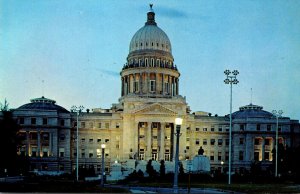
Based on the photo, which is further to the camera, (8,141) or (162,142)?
(162,142)

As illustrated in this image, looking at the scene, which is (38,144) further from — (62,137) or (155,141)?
(155,141)

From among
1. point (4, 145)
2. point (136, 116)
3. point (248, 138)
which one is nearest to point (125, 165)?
point (136, 116)

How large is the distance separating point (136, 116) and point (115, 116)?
731 centimetres

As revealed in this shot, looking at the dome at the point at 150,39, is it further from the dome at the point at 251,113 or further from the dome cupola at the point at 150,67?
the dome at the point at 251,113

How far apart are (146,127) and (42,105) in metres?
22.8

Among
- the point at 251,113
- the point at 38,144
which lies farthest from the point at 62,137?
the point at 251,113

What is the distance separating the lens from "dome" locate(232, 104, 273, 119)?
4358 inches

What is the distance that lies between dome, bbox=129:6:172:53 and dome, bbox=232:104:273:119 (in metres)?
21.1

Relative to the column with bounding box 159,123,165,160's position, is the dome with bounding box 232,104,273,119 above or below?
above

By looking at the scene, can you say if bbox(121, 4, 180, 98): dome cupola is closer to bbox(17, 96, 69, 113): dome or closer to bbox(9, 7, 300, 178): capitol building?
bbox(9, 7, 300, 178): capitol building

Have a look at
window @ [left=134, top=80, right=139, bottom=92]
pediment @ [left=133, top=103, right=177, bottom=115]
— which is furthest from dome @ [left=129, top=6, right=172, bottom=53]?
pediment @ [left=133, top=103, right=177, bottom=115]

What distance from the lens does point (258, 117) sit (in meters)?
108

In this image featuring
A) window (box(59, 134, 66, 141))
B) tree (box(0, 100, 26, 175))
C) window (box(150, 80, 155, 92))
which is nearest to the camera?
tree (box(0, 100, 26, 175))

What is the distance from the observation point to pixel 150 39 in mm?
115875
